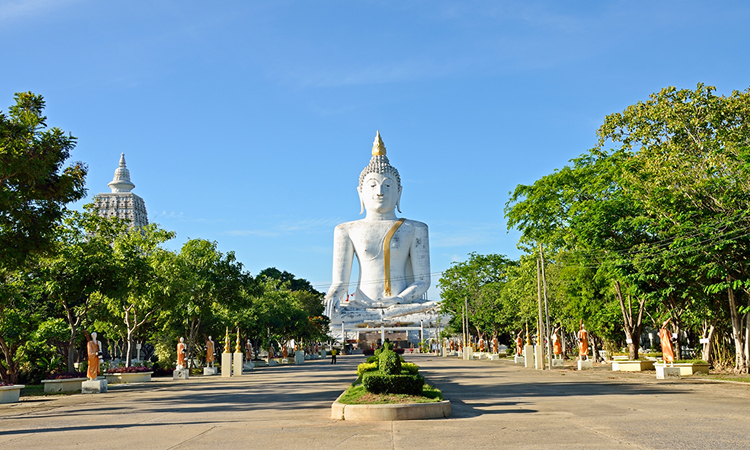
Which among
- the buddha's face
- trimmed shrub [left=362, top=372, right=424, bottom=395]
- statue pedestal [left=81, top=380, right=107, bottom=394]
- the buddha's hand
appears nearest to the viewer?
trimmed shrub [left=362, top=372, right=424, bottom=395]

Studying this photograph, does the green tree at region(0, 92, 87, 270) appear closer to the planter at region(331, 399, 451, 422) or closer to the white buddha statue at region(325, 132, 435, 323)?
the planter at region(331, 399, 451, 422)

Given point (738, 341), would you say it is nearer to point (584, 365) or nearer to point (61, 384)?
point (584, 365)

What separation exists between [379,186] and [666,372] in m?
51.6

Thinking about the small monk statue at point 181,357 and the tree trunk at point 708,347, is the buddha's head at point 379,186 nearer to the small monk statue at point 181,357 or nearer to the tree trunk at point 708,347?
the small monk statue at point 181,357

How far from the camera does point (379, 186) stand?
73.2 m

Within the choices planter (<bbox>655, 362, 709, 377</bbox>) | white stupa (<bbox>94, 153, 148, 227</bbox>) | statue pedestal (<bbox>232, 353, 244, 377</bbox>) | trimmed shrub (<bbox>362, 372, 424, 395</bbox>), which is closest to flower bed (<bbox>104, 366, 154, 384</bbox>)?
statue pedestal (<bbox>232, 353, 244, 377</bbox>)

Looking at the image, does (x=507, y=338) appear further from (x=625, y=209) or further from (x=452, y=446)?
(x=452, y=446)

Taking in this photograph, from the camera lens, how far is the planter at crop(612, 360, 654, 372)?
90.8 feet

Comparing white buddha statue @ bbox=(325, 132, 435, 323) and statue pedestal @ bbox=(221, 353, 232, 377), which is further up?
white buddha statue @ bbox=(325, 132, 435, 323)

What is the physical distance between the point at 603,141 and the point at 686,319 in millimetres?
8566

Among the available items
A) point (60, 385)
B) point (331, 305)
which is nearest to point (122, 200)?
point (331, 305)

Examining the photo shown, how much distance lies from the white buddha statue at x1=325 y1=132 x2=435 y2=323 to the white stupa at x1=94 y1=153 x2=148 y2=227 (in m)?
24.1

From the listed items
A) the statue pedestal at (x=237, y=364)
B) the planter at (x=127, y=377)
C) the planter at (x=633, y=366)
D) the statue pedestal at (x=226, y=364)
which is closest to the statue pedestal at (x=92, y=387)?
the planter at (x=127, y=377)

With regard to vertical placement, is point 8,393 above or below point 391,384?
below
